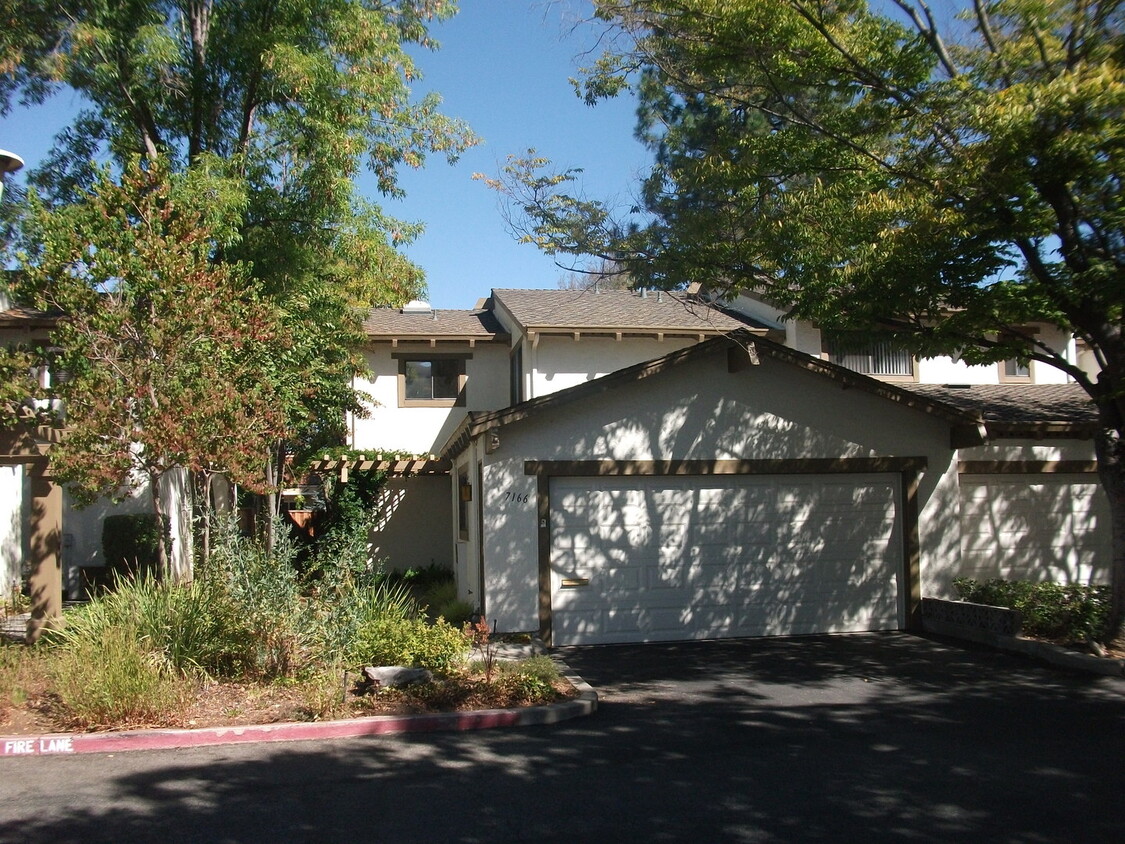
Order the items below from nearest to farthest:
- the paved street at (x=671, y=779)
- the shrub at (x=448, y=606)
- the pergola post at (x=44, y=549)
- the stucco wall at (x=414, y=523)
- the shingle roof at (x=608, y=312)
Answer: the paved street at (x=671, y=779) < the pergola post at (x=44, y=549) < the shrub at (x=448, y=606) < the shingle roof at (x=608, y=312) < the stucco wall at (x=414, y=523)

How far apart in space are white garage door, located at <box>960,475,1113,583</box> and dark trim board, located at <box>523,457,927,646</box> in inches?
47.5

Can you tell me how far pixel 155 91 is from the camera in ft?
56.2

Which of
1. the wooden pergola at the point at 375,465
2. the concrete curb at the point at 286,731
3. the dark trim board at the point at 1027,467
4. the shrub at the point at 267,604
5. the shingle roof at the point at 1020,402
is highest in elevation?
the shingle roof at the point at 1020,402

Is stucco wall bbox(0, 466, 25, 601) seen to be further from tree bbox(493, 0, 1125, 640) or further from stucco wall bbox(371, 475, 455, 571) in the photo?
tree bbox(493, 0, 1125, 640)

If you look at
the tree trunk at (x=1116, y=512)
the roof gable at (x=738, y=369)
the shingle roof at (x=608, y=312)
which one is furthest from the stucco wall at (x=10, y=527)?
the tree trunk at (x=1116, y=512)

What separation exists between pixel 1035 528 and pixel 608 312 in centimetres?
1037

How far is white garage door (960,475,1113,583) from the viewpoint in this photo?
15.1 metres

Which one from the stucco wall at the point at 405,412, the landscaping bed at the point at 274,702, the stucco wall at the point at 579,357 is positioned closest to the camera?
the landscaping bed at the point at 274,702

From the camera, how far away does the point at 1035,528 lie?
15312mm

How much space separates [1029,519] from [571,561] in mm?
7608

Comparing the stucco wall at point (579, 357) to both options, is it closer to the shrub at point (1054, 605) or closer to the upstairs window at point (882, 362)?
the upstairs window at point (882, 362)

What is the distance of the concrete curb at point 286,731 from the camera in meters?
8.09

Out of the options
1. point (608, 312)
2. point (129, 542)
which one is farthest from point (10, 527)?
point (608, 312)

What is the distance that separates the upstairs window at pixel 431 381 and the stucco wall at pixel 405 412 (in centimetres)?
12
